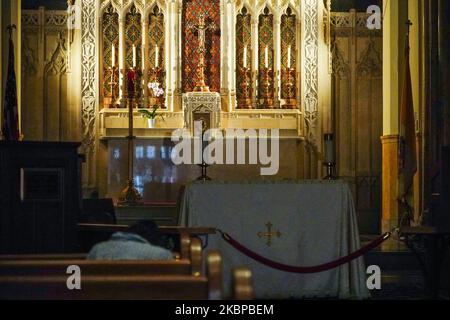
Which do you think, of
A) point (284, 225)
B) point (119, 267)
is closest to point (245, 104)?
point (284, 225)

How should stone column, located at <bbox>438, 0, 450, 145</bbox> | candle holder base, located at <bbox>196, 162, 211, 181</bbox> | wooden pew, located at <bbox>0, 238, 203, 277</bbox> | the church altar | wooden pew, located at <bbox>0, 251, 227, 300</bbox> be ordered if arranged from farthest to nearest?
stone column, located at <bbox>438, 0, 450, 145</bbox> → candle holder base, located at <bbox>196, 162, 211, 181</bbox> → the church altar → wooden pew, located at <bbox>0, 238, 203, 277</bbox> → wooden pew, located at <bbox>0, 251, 227, 300</bbox>

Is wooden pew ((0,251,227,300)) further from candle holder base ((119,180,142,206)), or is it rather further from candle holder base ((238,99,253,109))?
candle holder base ((238,99,253,109))

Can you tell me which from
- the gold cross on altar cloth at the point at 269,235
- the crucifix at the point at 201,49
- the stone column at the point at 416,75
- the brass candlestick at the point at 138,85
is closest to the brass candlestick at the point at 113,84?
the brass candlestick at the point at 138,85

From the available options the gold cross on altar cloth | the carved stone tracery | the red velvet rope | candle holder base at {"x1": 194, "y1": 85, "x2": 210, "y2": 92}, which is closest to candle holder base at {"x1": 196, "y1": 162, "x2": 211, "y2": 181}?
the gold cross on altar cloth

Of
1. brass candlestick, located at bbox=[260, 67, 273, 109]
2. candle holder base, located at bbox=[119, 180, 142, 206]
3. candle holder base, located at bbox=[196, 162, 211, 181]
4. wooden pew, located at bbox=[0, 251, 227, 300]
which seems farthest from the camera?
brass candlestick, located at bbox=[260, 67, 273, 109]

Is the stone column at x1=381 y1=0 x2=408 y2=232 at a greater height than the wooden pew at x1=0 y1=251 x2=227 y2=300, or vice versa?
the stone column at x1=381 y1=0 x2=408 y2=232

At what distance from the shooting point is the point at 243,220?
7.83 m

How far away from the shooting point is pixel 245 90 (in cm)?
1544

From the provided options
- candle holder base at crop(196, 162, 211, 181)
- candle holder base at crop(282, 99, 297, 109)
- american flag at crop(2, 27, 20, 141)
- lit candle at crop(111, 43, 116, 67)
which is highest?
lit candle at crop(111, 43, 116, 67)

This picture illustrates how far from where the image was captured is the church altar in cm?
770

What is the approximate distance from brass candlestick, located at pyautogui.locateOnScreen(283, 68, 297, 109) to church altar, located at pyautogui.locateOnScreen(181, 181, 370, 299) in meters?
7.57

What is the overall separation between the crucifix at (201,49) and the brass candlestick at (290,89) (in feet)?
4.52

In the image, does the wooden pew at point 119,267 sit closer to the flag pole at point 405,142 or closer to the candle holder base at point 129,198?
the candle holder base at point 129,198

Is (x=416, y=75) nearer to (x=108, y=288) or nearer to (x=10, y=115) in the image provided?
(x=10, y=115)
